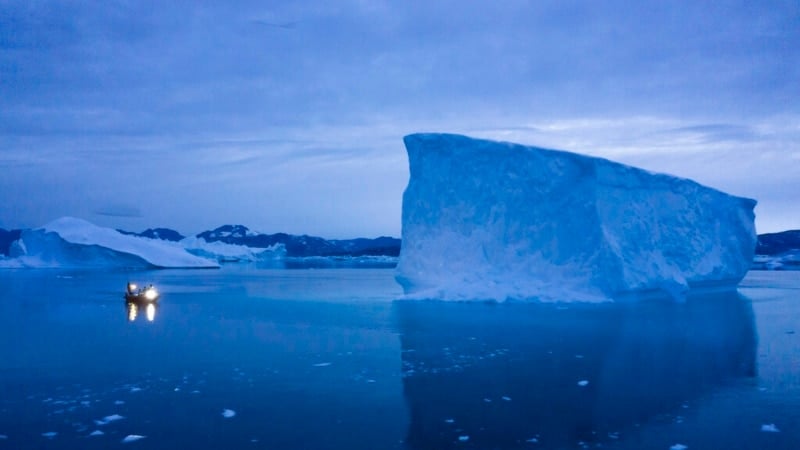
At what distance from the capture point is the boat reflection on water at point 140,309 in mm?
13961

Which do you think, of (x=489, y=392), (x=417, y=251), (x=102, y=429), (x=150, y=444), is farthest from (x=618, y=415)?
(x=417, y=251)

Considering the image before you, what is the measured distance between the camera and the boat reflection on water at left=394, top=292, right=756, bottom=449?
5375mm

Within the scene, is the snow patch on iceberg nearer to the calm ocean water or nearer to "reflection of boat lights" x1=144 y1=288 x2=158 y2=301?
"reflection of boat lights" x1=144 y1=288 x2=158 y2=301

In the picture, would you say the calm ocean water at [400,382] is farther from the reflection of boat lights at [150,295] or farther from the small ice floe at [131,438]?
the reflection of boat lights at [150,295]

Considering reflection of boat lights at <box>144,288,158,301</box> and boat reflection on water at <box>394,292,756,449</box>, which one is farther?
reflection of boat lights at <box>144,288,158,301</box>

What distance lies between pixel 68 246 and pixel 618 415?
4571cm

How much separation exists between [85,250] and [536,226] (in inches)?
1464

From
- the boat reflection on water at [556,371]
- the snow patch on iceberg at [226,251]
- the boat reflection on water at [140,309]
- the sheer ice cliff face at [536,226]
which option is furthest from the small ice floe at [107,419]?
the snow patch on iceberg at [226,251]

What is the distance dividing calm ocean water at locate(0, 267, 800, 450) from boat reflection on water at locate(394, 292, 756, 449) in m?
0.03

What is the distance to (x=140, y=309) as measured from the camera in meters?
15.8

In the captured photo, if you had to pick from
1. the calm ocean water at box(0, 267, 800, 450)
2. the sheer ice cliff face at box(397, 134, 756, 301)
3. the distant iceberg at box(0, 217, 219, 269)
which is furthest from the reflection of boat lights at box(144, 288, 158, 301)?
the distant iceberg at box(0, 217, 219, 269)

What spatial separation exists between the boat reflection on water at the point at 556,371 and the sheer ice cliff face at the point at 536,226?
2605 mm

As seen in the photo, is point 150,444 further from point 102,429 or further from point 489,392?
point 489,392

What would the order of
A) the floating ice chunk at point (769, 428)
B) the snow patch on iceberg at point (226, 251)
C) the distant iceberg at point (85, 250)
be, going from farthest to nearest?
the snow patch on iceberg at point (226, 251) → the distant iceberg at point (85, 250) → the floating ice chunk at point (769, 428)
